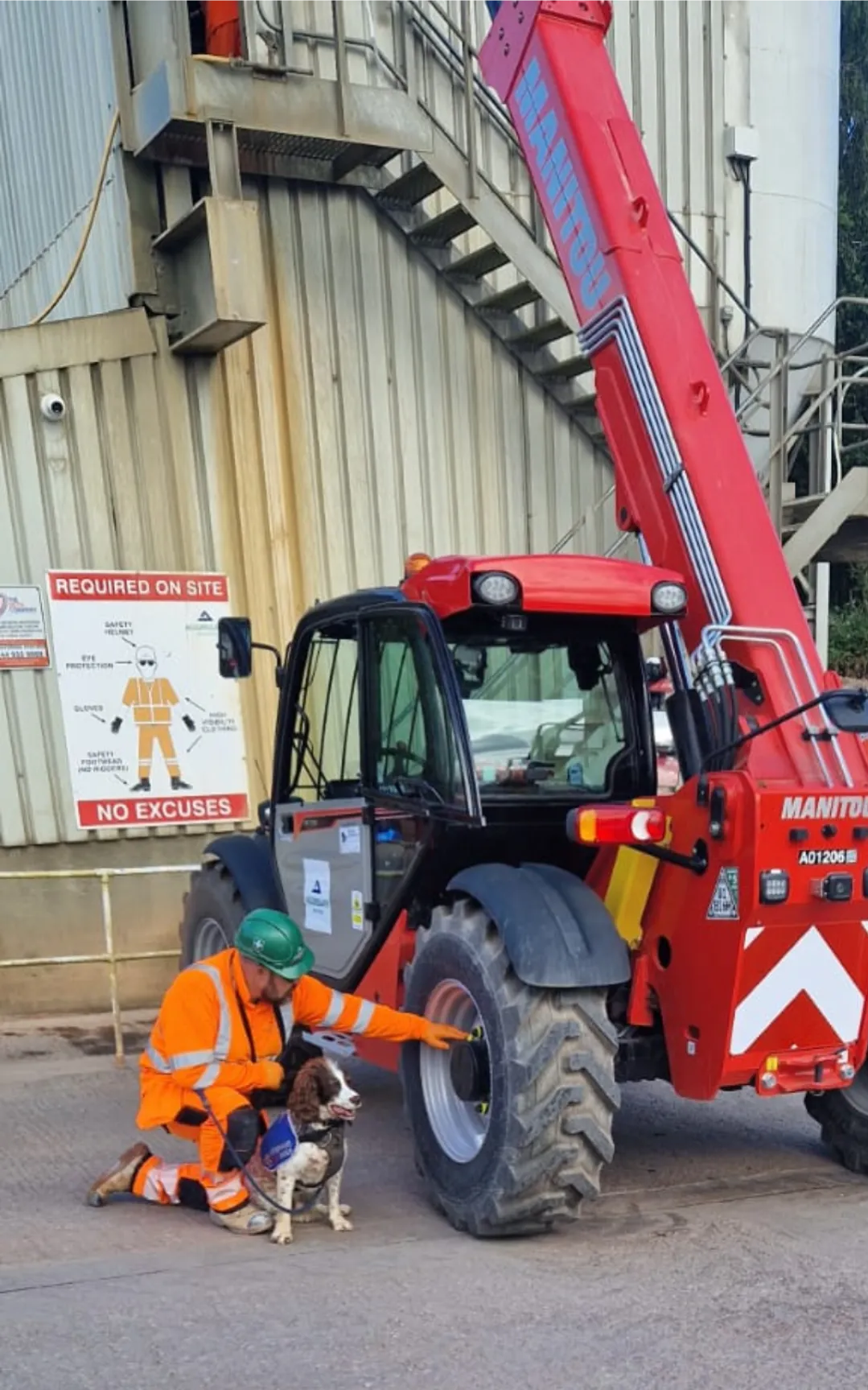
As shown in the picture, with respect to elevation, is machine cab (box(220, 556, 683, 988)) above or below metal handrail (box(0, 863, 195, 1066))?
above

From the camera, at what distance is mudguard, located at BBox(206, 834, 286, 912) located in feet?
18.8

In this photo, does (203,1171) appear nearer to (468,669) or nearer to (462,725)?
(462,725)

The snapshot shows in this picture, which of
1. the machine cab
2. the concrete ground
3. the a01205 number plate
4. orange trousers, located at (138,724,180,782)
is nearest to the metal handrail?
orange trousers, located at (138,724,180,782)

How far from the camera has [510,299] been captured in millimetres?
9062

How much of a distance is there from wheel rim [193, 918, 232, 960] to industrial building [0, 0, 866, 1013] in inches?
65.5

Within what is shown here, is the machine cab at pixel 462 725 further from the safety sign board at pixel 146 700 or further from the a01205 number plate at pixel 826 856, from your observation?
the safety sign board at pixel 146 700

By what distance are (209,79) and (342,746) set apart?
4.68 meters

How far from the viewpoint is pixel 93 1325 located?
3373 millimetres

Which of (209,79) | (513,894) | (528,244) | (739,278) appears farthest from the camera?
(739,278)

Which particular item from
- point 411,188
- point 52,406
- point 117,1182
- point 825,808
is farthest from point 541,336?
point 117,1182

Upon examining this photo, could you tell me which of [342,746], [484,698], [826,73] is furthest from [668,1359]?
[826,73]

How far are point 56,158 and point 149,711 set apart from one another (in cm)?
473

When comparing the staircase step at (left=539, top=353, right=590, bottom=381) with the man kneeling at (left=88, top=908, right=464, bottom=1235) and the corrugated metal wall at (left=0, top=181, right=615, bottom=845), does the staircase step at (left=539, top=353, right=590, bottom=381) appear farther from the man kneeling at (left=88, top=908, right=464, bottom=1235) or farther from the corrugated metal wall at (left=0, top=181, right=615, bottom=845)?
the man kneeling at (left=88, top=908, right=464, bottom=1235)

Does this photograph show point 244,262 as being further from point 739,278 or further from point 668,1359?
point 668,1359
